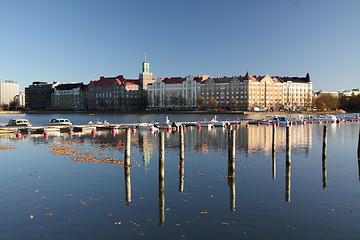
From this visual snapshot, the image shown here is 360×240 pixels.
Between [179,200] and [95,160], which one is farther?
[95,160]

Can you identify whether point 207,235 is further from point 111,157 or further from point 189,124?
point 189,124

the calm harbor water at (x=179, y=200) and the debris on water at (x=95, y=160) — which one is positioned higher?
the debris on water at (x=95, y=160)

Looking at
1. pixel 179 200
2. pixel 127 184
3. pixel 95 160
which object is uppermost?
pixel 95 160

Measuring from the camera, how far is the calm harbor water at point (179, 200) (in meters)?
20.0

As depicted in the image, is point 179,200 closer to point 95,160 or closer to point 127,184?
point 127,184

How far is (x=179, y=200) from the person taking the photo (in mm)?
25656

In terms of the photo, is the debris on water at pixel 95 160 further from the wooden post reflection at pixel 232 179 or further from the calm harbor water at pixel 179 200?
the wooden post reflection at pixel 232 179

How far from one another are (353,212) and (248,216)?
615 cm

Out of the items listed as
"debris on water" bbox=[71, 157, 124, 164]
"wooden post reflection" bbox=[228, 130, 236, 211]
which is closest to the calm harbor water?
"wooden post reflection" bbox=[228, 130, 236, 211]

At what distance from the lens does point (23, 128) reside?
3270 inches

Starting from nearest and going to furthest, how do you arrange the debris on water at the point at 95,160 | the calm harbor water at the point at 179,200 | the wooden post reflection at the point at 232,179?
the calm harbor water at the point at 179,200, the wooden post reflection at the point at 232,179, the debris on water at the point at 95,160

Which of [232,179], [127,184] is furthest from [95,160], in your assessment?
[232,179]

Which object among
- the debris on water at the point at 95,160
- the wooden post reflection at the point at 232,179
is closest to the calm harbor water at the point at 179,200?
the wooden post reflection at the point at 232,179

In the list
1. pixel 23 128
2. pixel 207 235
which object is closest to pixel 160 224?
pixel 207 235
